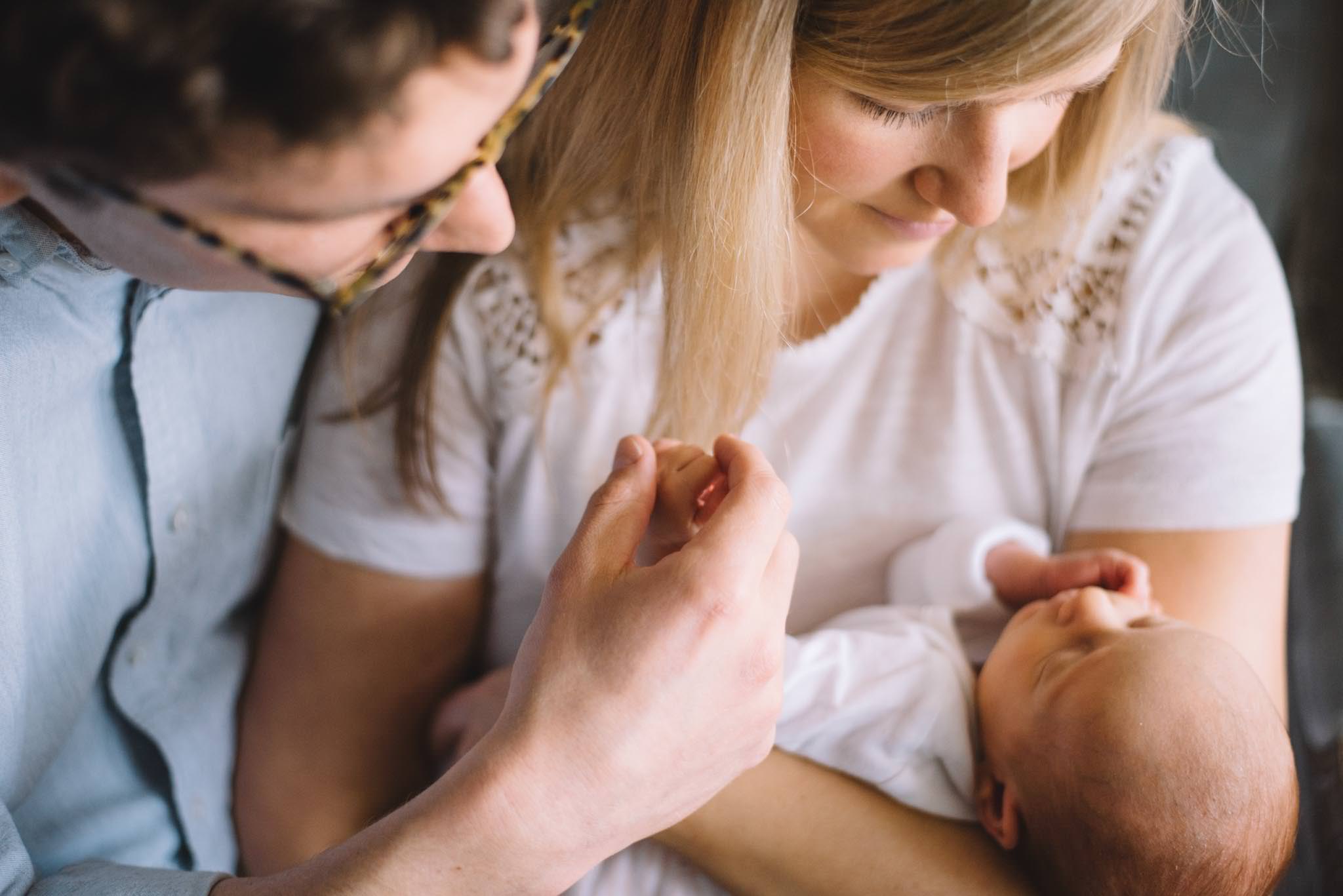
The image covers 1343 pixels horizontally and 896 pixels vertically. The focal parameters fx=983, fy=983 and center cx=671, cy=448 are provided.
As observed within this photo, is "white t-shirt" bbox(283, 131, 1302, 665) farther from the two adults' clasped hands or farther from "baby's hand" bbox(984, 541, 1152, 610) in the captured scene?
the two adults' clasped hands

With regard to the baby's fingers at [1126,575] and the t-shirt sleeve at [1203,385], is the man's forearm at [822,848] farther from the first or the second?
the t-shirt sleeve at [1203,385]

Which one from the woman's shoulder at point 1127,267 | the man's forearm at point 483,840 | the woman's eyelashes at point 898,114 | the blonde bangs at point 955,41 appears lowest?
the man's forearm at point 483,840

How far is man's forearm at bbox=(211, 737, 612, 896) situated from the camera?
2.47ft

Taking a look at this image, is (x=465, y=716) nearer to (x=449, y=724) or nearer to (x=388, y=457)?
(x=449, y=724)

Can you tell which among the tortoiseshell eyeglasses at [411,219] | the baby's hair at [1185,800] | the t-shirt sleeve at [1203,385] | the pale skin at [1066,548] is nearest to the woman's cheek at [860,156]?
the pale skin at [1066,548]

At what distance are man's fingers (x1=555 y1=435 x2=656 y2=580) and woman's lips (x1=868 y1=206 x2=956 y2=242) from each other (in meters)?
0.36

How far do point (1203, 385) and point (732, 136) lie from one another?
65cm

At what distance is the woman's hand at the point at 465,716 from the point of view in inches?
43.3

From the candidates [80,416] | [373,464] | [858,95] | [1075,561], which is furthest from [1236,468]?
[80,416]

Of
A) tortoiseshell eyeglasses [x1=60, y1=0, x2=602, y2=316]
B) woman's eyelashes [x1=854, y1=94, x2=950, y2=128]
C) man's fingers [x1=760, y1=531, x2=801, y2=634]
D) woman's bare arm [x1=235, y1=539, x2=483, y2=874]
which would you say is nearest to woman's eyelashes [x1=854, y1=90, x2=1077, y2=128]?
→ woman's eyelashes [x1=854, y1=94, x2=950, y2=128]

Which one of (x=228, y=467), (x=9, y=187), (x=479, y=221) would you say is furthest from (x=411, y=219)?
(x=228, y=467)

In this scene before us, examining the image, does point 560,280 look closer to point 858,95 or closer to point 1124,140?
point 858,95

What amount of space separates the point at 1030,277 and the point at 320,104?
92 centimetres

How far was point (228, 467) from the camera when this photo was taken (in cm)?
117
